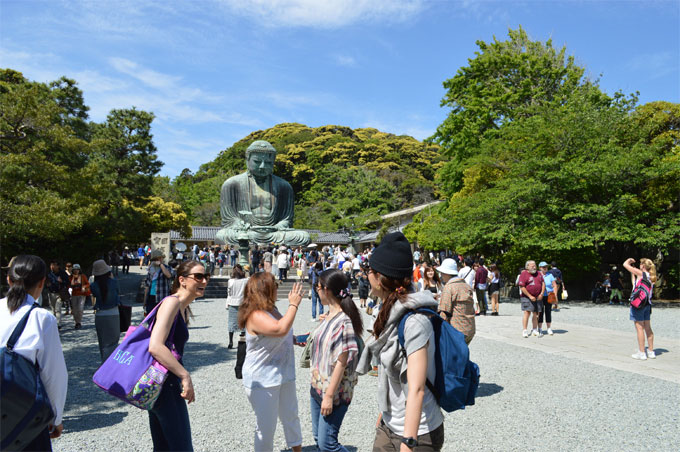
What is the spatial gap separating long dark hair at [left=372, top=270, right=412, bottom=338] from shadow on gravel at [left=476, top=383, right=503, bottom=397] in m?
3.73

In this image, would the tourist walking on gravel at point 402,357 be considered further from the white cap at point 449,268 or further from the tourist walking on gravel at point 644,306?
the tourist walking on gravel at point 644,306

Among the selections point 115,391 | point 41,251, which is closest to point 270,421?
point 115,391

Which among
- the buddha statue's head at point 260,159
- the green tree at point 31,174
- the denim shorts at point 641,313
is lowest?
the denim shorts at point 641,313

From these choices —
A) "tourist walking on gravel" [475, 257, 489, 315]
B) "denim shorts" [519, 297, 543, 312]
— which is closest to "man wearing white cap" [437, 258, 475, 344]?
"denim shorts" [519, 297, 543, 312]

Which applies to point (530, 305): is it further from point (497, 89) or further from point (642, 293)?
point (497, 89)

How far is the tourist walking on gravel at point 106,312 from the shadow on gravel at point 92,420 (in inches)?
39.5

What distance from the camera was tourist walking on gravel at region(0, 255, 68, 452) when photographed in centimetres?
211

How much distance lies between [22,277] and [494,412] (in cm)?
419

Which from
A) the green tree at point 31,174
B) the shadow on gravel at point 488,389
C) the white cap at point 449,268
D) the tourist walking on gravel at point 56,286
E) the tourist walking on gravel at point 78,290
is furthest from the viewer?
the tourist walking on gravel at point 78,290

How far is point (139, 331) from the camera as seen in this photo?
2469mm

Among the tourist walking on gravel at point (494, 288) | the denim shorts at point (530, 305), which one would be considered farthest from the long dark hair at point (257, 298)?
the tourist walking on gravel at point (494, 288)

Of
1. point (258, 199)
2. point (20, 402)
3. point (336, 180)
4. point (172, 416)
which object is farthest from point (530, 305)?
point (336, 180)

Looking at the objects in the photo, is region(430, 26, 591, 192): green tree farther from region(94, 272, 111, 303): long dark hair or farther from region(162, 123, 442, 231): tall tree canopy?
region(94, 272, 111, 303): long dark hair

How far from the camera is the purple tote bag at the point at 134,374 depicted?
2.34 metres
